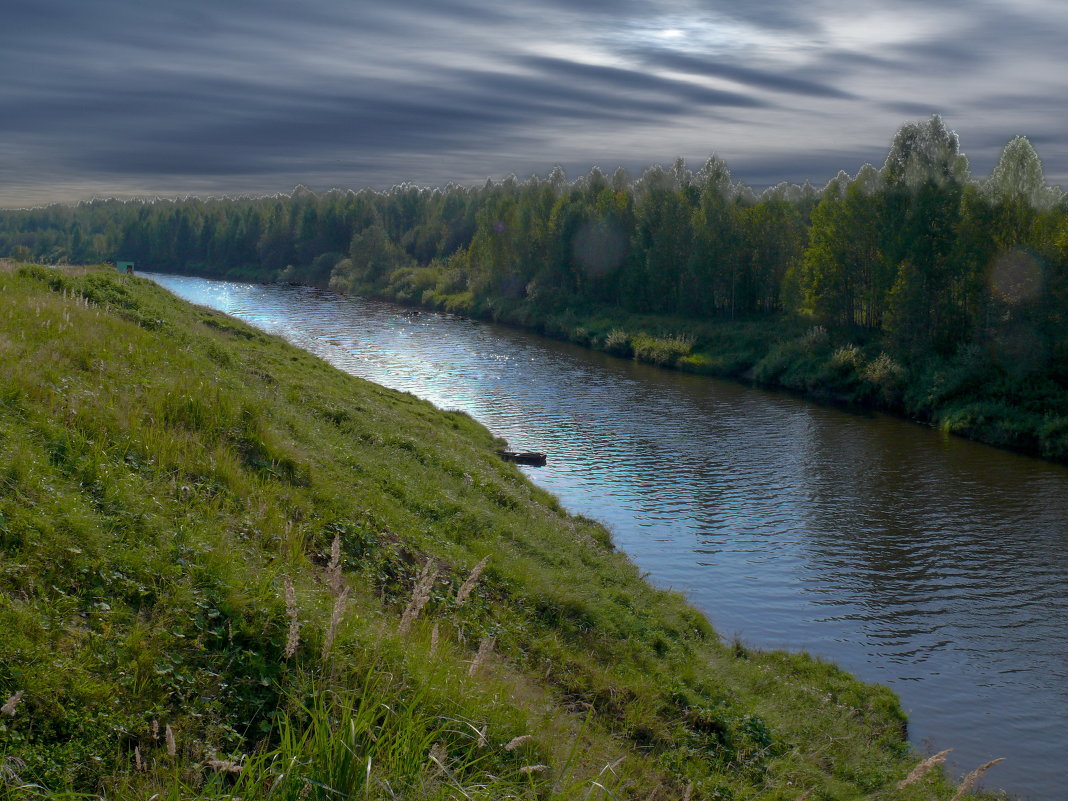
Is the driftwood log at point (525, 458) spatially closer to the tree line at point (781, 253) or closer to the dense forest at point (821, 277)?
the dense forest at point (821, 277)

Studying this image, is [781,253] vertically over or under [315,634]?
over

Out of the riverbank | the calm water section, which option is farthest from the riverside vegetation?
the riverbank

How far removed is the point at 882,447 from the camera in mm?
34375

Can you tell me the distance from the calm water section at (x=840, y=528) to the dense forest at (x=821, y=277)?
4.13 meters

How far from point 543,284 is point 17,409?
72506mm

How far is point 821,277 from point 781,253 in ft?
32.7

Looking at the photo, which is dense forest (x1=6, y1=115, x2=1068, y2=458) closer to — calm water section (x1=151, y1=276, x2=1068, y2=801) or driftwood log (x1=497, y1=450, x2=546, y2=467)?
calm water section (x1=151, y1=276, x2=1068, y2=801)

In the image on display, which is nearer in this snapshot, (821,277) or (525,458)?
(525,458)

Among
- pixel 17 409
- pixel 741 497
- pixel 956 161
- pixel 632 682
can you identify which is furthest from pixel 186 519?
pixel 956 161

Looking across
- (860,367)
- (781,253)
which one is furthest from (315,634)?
(781,253)

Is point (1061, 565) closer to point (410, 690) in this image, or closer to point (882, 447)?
point (882, 447)

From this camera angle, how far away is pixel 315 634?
20.9 ft

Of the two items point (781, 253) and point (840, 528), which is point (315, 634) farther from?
point (781, 253)

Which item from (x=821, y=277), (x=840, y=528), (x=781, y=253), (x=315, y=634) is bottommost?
(x=840, y=528)
